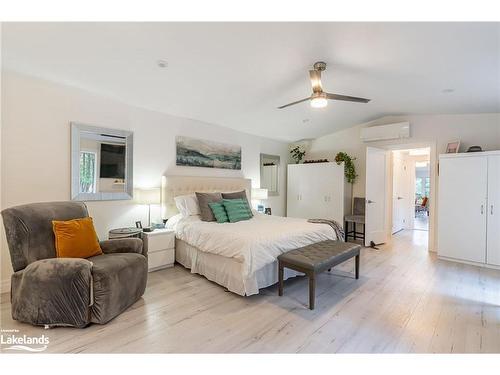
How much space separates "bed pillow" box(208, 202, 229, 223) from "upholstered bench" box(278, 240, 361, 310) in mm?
1222

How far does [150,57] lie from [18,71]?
1505mm

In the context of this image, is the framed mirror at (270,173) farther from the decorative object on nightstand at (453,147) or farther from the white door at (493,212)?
the white door at (493,212)

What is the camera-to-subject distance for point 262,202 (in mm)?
5777

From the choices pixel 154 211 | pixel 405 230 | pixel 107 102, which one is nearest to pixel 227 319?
pixel 154 211

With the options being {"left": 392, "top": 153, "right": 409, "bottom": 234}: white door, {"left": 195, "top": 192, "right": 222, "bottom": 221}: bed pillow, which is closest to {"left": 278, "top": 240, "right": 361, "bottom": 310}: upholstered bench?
{"left": 195, "top": 192, "right": 222, "bottom": 221}: bed pillow

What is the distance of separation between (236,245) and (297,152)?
424 cm

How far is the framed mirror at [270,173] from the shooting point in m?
5.88

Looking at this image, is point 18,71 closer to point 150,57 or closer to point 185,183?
point 150,57

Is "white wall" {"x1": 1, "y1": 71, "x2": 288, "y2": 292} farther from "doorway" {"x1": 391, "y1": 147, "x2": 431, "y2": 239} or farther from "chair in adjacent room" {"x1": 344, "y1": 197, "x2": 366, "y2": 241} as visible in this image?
"doorway" {"x1": 391, "y1": 147, "x2": 431, "y2": 239}

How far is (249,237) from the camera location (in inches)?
105

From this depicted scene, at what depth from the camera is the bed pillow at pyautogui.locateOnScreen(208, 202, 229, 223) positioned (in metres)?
3.63

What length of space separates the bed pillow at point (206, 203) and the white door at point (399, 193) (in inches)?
183

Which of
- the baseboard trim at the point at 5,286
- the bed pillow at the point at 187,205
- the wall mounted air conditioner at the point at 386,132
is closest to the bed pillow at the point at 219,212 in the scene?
the bed pillow at the point at 187,205
